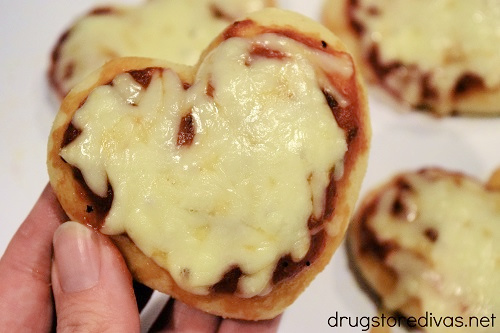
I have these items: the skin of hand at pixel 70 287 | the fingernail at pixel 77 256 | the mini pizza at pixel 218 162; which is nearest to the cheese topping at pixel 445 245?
the skin of hand at pixel 70 287

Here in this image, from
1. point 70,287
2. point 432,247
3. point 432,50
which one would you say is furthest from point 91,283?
point 432,50

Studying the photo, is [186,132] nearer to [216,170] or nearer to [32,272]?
[216,170]

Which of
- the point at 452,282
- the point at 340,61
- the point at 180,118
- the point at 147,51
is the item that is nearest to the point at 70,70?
the point at 147,51

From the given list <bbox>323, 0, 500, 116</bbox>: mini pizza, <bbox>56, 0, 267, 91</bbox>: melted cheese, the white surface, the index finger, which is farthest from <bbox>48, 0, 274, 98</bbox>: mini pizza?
the index finger

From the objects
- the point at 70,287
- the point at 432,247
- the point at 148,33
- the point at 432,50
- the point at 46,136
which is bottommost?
the point at 432,247

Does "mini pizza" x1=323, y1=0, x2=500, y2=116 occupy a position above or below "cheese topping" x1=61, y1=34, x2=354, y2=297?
below

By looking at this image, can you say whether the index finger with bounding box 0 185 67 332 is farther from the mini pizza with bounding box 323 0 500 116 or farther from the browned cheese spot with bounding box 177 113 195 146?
the mini pizza with bounding box 323 0 500 116

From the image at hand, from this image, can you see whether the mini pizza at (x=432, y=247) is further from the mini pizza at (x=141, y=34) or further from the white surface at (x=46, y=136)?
the mini pizza at (x=141, y=34)
